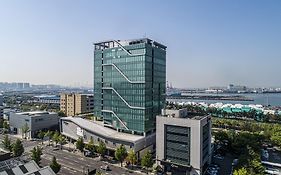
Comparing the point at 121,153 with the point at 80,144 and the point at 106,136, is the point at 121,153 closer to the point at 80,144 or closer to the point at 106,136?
the point at 106,136

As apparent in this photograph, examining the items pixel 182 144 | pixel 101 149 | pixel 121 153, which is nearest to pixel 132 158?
pixel 121 153

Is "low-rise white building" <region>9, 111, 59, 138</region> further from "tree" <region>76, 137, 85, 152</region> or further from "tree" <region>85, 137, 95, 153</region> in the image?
"tree" <region>85, 137, 95, 153</region>

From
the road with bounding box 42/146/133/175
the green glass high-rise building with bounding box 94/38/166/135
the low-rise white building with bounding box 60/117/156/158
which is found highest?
the green glass high-rise building with bounding box 94/38/166/135

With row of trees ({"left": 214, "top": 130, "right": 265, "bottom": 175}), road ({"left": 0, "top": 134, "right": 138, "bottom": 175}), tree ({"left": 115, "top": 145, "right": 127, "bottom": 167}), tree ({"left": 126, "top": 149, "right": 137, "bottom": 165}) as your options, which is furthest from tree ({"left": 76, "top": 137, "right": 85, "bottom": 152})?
row of trees ({"left": 214, "top": 130, "right": 265, "bottom": 175})

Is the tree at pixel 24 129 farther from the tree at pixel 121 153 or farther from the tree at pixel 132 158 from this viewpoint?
the tree at pixel 132 158

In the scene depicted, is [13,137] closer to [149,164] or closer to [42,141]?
[42,141]

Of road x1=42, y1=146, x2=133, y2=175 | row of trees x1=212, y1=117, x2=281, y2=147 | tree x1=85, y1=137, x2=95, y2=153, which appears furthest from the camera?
row of trees x1=212, y1=117, x2=281, y2=147

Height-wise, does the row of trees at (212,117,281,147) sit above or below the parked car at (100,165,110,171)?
above

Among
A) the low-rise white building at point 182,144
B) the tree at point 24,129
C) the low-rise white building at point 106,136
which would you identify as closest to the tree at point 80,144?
the low-rise white building at point 106,136
